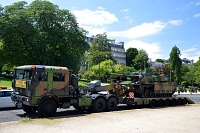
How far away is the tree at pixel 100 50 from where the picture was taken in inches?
2911

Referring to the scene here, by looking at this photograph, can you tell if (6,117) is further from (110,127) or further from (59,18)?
(59,18)

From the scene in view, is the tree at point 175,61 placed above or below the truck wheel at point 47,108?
above

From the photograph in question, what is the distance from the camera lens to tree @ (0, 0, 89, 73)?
3244 cm

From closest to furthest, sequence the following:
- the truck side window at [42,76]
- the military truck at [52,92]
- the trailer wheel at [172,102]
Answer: the military truck at [52,92], the truck side window at [42,76], the trailer wheel at [172,102]

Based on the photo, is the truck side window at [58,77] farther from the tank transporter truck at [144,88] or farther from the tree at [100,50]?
the tree at [100,50]

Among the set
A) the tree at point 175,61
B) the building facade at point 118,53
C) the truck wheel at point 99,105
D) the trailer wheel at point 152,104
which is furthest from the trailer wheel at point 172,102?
the building facade at point 118,53

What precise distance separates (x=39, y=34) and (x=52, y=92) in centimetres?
2027

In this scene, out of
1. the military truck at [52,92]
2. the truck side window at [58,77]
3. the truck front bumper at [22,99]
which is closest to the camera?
the truck front bumper at [22,99]

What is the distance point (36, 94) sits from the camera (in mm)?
12469

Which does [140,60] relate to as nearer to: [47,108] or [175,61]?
[175,61]

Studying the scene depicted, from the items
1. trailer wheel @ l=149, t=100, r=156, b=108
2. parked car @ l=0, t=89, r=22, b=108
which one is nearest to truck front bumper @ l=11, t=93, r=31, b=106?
parked car @ l=0, t=89, r=22, b=108

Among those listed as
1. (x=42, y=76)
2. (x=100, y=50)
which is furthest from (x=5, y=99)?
(x=100, y=50)

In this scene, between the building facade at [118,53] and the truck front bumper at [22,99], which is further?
the building facade at [118,53]

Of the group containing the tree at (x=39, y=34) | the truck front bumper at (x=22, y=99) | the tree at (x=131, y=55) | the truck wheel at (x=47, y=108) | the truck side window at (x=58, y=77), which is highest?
the tree at (x=131, y=55)
